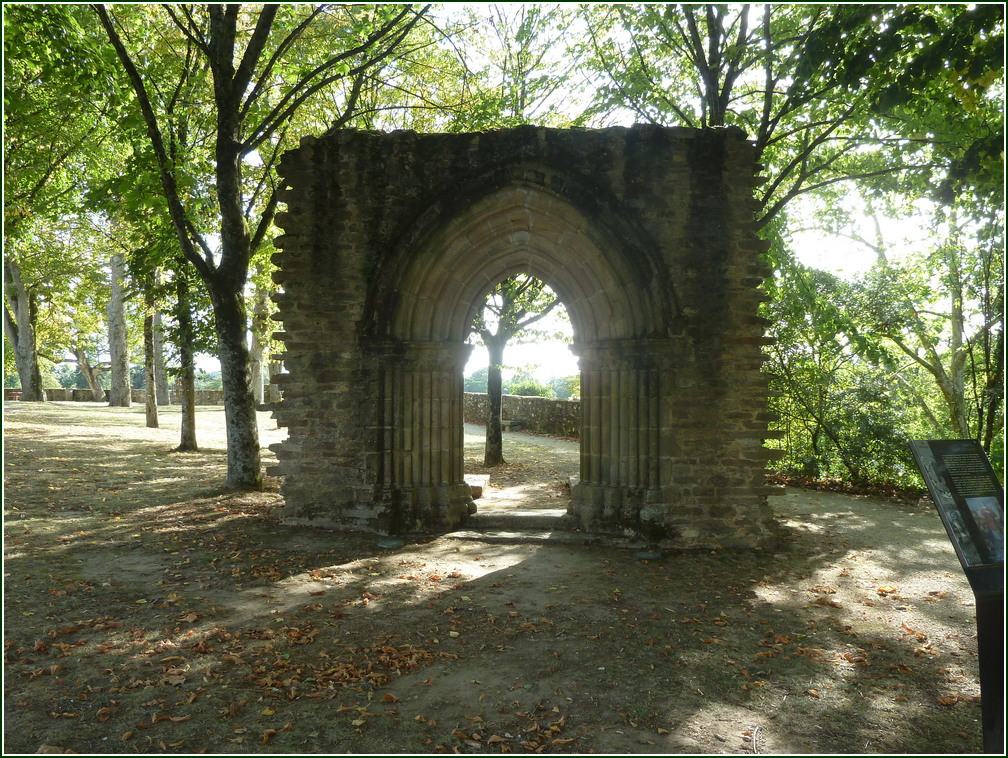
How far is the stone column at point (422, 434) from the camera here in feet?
23.1

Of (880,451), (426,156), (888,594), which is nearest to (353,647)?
(888,594)

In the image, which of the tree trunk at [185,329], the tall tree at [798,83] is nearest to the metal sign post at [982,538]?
the tall tree at [798,83]

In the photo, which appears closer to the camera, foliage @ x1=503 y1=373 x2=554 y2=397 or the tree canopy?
the tree canopy

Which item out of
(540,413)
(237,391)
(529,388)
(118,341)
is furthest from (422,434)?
(118,341)

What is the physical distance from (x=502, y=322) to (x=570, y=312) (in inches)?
208

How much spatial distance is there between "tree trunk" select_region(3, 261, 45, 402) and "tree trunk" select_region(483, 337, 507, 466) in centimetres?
1450

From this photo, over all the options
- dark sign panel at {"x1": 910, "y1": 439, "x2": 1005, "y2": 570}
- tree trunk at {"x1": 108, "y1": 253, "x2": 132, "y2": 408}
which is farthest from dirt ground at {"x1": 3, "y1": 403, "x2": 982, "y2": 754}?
tree trunk at {"x1": 108, "y1": 253, "x2": 132, "y2": 408}

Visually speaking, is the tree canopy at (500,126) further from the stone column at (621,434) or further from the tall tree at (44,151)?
the stone column at (621,434)

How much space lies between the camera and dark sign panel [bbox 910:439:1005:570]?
9.86ft

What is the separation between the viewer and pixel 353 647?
159 inches

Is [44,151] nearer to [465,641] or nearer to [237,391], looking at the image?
Answer: [237,391]

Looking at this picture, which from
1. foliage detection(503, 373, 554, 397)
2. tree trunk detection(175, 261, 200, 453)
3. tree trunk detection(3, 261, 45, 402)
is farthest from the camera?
foliage detection(503, 373, 554, 397)

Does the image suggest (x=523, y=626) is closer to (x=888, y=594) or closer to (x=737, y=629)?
(x=737, y=629)

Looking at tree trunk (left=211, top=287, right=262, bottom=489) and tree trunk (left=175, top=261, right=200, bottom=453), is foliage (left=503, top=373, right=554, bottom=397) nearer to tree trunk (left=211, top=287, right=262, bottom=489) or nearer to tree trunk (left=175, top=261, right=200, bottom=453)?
tree trunk (left=175, top=261, right=200, bottom=453)
